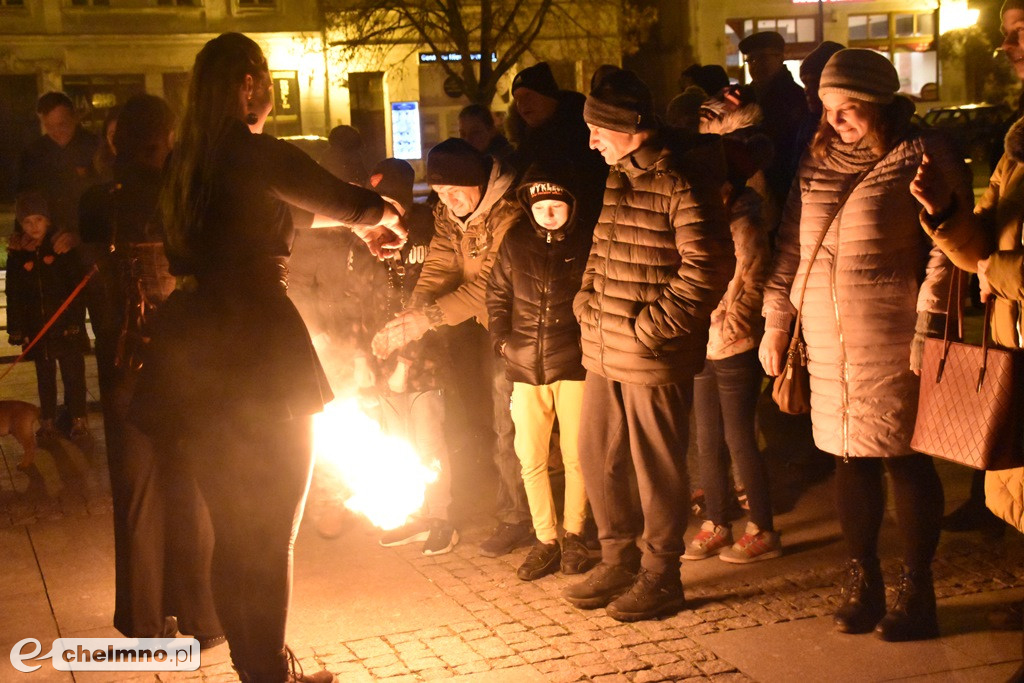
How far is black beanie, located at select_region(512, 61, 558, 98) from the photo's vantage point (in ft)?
22.2

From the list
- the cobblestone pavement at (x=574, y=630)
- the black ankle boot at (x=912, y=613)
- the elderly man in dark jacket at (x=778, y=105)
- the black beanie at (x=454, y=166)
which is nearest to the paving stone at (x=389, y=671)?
the cobblestone pavement at (x=574, y=630)

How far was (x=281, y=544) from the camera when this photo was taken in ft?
14.0

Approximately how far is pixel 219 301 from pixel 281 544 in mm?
894

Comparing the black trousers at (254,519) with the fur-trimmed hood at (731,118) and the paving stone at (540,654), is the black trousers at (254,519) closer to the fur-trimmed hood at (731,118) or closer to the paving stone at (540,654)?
the paving stone at (540,654)

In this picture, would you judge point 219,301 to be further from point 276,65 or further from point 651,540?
point 276,65

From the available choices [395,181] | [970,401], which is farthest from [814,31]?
[970,401]

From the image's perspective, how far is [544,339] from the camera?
588 centimetres

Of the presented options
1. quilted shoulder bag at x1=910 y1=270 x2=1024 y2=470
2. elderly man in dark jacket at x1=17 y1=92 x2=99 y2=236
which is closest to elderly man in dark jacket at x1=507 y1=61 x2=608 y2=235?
quilted shoulder bag at x1=910 y1=270 x2=1024 y2=470

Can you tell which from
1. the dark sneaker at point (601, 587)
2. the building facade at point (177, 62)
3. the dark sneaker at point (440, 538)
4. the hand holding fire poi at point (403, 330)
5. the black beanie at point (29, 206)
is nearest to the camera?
the dark sneaker at point (601, 587)

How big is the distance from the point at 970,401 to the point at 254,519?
2.57m

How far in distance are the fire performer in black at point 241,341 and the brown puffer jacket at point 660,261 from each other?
1.45m

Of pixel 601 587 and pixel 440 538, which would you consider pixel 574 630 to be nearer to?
pixel 601 587

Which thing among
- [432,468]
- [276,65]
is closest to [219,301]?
[432,468]

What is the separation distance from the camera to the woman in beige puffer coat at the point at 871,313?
4.81 metres
